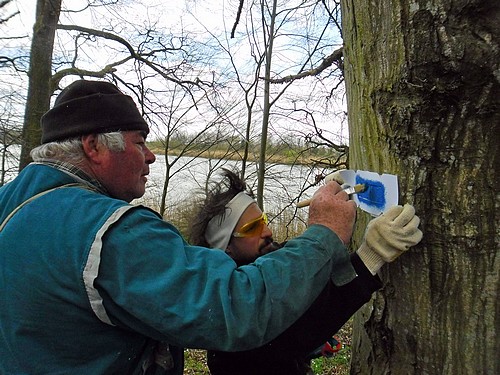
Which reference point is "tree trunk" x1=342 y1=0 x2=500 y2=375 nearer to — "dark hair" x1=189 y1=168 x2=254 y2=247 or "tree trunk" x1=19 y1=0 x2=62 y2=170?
"dark hair" x1=189 y1=168 x2=254 y2=247

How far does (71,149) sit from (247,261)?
2.87 ft

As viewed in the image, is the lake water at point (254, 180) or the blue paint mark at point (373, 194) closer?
the blue paint mark at point (373, 194)

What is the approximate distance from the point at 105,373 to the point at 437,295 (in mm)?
986

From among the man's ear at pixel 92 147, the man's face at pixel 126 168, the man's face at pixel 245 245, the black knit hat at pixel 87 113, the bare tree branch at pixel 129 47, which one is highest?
the bare tree branch at pixel 129 47

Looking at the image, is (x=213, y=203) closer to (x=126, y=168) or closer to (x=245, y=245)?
(x=245, y=245)

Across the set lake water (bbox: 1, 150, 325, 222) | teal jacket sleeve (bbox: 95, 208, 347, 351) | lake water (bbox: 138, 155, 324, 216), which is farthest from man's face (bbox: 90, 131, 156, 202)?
lake water (bbox: 138, 155, 324, 216)

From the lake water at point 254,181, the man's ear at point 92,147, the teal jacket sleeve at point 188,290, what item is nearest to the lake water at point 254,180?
the lake water at point 254,181

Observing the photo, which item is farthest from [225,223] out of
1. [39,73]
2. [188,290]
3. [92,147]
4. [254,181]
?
[254,181]

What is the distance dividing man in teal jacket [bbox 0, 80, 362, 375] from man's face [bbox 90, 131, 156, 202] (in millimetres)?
69

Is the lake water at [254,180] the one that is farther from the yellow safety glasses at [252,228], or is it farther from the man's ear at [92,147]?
the man's ear at [92,147]

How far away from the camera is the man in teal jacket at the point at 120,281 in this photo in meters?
1.02

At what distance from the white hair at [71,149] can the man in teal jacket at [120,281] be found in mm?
21

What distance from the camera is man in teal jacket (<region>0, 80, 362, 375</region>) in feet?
3.34

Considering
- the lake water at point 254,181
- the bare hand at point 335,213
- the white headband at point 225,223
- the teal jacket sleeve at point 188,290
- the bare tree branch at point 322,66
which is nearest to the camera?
the teal jacket sleeve at point 188,290
